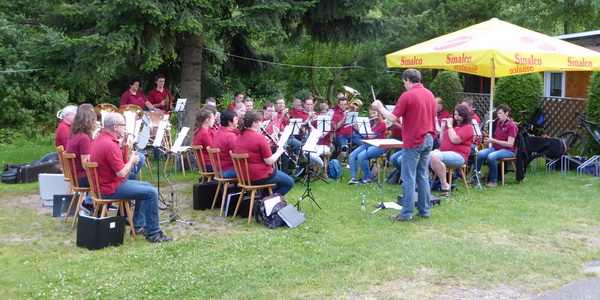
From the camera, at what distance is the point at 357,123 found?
35.0ft

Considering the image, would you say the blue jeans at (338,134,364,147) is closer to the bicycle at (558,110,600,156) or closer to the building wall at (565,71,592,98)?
the bicycle at (558,110,600,156)

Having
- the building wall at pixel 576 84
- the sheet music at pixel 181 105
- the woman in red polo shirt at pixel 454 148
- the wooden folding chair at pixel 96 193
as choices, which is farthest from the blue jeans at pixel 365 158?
the building wall at pixel 576 84

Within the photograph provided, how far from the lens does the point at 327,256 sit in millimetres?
5805

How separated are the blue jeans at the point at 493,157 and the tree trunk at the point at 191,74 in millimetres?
6000

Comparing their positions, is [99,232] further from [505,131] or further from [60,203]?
[505,131]

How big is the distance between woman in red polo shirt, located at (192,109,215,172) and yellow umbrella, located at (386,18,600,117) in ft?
12.2

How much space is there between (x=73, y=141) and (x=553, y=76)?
16.1 m

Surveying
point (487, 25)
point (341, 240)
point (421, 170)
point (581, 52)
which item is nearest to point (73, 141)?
point (341, 240)

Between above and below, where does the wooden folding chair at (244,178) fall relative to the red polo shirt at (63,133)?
below

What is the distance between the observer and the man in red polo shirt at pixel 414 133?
7145mm

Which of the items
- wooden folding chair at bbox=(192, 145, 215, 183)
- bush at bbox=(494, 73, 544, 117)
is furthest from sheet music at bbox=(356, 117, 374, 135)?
bush at bbox=(494, 73, 544, 117)

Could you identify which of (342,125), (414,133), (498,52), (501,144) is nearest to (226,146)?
(414,133)

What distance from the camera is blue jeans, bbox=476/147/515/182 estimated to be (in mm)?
9828

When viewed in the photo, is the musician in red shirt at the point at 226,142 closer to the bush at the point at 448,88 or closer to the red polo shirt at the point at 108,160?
the red polo shirt at the point at 108,160
